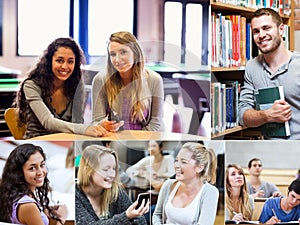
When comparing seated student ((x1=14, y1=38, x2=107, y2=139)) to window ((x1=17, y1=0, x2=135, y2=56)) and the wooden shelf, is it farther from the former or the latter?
the wooden shelf

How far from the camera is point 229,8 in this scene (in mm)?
2367

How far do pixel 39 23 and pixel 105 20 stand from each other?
0.90 ft

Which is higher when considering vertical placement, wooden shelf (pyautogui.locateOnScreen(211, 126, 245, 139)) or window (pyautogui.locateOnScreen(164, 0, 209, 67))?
window (pyautogui.locateOnScreen(164, 0, 209, 67))

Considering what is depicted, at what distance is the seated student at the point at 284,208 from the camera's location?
223 centimetres

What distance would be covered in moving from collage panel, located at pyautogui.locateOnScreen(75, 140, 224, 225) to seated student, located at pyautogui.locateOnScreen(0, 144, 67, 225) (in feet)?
0.52

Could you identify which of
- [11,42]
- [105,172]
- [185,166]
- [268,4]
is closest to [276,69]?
[268,4]

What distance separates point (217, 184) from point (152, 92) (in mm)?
473

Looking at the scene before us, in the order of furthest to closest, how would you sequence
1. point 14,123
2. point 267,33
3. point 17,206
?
point 17,206 → point 14,123 → point 267,33

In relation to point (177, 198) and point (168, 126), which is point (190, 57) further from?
point (177, 198)

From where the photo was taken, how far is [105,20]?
222 centimetres

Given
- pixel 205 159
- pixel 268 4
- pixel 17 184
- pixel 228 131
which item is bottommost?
pixel 17 184

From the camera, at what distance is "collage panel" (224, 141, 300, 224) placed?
2.21m

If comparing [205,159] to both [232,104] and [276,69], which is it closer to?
[232,104]

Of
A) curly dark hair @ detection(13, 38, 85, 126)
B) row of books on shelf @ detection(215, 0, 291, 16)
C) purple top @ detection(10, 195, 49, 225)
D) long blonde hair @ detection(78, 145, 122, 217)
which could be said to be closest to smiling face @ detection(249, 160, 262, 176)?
long blonde hair @ detection(78, 145, 122, 217)
